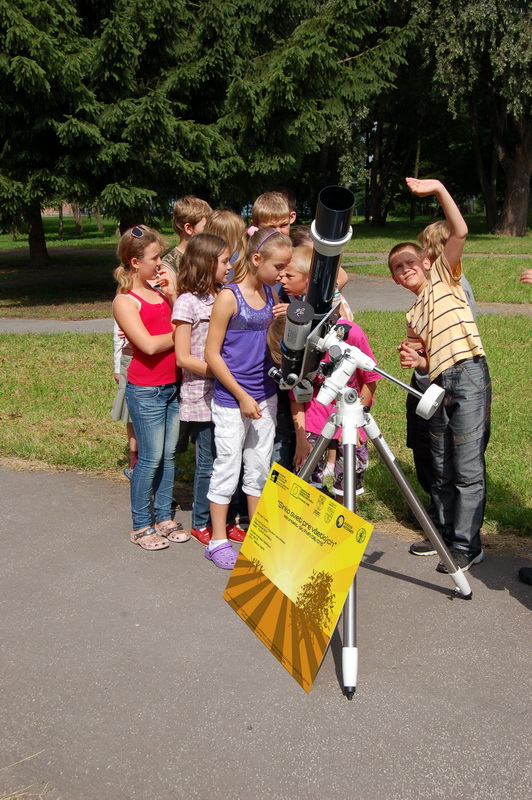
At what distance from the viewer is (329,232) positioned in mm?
2625

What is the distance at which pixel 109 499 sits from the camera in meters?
4.66

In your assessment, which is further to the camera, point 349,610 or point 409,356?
point 409,356

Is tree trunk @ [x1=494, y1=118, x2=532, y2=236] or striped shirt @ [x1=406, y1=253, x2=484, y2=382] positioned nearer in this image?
striped shirt @ [x1=406, y1=253, x2=484, y2=382]

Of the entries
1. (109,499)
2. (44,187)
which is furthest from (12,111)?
(109,499)

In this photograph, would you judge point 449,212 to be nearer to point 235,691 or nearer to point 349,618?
point 349,618

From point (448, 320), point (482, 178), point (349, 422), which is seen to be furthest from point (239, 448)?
point (482, 178)

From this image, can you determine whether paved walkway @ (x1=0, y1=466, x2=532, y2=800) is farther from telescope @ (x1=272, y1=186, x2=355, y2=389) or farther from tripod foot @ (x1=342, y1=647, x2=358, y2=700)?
telescope @ (x1=272, y1=186, x2=355, y2=389)

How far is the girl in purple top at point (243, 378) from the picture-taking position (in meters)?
3.62

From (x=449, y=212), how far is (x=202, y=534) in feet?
6.84

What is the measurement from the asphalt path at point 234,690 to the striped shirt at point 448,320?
1.03m

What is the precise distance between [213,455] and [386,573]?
1.11m

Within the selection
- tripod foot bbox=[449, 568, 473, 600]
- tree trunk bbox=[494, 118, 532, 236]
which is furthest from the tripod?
tree trunk bbox=[494, 118, 532, 236]

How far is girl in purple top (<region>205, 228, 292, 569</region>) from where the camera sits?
3623 millimetres

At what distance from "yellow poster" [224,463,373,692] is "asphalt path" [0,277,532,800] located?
12 centimetres
